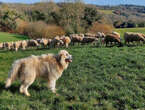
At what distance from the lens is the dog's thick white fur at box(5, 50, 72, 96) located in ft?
21.0

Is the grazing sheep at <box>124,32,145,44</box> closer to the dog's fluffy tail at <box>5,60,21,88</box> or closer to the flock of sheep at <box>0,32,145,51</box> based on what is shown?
the flock of sheep at <box>0,32,145,51</box>

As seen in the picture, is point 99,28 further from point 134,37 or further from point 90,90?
point 90,90

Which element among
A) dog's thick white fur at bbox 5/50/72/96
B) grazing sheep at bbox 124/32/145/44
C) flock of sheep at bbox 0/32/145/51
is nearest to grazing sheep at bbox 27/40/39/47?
flock of sheep at bbox 0/32/145/51

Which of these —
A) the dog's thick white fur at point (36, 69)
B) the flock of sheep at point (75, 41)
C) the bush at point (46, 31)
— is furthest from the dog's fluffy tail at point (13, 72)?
the bush at point (46, 31)

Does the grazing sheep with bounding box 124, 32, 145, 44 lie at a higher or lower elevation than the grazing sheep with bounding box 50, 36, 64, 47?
higher

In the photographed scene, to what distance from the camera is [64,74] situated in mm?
9148

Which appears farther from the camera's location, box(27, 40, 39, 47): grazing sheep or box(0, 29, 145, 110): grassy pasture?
box(27, 40, 39, 47): grazing sheep

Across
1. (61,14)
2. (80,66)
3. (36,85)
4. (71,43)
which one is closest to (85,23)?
(61,14)

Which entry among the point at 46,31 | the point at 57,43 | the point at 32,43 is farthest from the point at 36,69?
the point at 46,31

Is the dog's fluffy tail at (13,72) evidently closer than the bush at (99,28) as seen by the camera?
Yes

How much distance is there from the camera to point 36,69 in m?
6.71

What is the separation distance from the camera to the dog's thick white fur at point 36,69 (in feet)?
21.0

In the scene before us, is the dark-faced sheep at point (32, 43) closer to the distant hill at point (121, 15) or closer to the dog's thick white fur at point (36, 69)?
the dog's thick white fur at point (36, 69)

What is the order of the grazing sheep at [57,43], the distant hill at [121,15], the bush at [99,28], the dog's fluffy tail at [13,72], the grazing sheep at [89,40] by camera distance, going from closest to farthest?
the dog's fluffy tail at [13,72]
the grazing sheep at [57,43]
the grazing sheep at [89,40]
the bush at [99,28]
the distant hill at [121,15]
